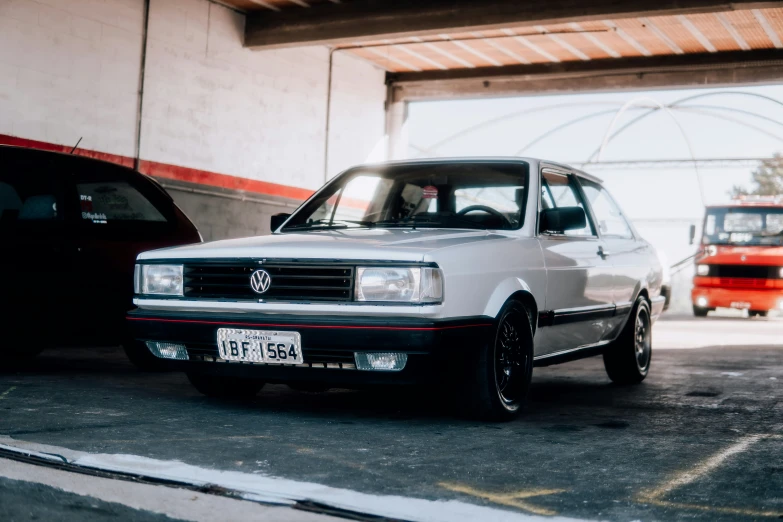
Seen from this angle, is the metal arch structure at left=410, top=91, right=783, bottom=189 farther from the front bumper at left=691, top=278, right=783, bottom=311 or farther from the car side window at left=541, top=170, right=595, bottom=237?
the car side window at left=541, top=170, right=595, bottom=237

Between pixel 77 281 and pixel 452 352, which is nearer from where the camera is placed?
pixel 452 352

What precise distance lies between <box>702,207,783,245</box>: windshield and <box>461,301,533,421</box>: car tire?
15998mm

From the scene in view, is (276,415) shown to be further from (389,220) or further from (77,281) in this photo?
(77,281)

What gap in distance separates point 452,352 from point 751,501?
1.60 m

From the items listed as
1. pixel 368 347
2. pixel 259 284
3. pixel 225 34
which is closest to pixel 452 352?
pixel 368 347

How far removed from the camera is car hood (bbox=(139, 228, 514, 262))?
4652 millimetres

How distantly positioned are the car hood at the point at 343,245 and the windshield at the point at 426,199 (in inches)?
8.7

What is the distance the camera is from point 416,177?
20.2 ft

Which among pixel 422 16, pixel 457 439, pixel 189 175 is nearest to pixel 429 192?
pixel 457 439

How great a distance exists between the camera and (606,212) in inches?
279

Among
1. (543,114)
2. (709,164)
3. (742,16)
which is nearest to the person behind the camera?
(742,16)

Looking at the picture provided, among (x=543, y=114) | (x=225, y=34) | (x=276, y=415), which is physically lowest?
(x=276, y=415)

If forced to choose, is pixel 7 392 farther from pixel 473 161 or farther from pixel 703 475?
pixel 703 475

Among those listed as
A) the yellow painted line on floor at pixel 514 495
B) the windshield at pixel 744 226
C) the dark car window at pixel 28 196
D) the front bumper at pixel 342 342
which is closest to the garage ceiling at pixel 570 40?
the windshield at pixel 744 226
